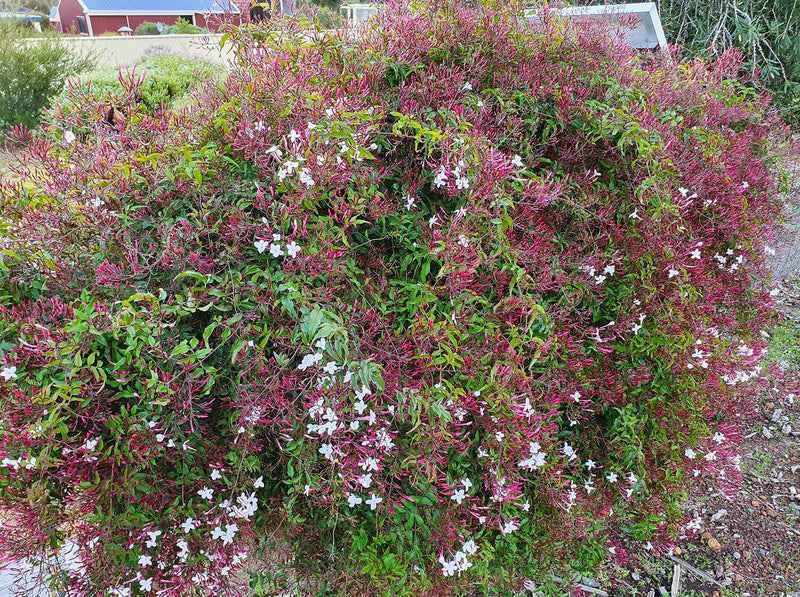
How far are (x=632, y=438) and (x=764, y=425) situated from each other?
1899 mm

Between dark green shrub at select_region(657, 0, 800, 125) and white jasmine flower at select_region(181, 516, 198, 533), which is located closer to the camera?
white jasmine flower at select_region(181, 516, 198, 533)

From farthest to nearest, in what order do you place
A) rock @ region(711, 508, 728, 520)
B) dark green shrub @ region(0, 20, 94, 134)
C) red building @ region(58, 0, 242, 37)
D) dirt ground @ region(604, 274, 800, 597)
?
1. red building @ region(58, 0, 242, 37)
2. dark green shrub @ region(0, 20, 94, 134)
3. rock @ region(711, 508, 728, 520)
4. dirt ground @ region(604, 274, 800, 597)

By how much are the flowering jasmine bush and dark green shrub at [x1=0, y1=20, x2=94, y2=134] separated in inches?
365

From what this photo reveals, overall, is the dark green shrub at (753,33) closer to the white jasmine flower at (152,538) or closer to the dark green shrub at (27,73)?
the white jasmine flower at (152,538)

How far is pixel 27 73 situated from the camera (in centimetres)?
918

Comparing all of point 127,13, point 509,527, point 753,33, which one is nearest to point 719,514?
point 509,527

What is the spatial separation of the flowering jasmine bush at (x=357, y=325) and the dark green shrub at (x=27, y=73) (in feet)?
30.5

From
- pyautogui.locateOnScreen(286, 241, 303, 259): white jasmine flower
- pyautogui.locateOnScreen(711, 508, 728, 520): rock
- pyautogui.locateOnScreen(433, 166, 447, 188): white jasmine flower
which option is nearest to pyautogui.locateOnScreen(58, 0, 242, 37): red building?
pyautogui.locateOnScreen(433, 166, 447, 188): white jasmine flower

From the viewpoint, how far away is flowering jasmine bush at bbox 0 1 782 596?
1.27m

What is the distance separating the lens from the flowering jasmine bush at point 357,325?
1.27 metres

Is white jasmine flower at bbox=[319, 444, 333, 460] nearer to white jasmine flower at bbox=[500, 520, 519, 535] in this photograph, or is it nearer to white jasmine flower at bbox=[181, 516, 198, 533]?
white jasmine flower at bbox=[181, 516, 198, 533]

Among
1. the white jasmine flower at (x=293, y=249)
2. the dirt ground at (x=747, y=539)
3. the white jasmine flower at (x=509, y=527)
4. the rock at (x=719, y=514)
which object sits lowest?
the rock at (x=719, y=514)

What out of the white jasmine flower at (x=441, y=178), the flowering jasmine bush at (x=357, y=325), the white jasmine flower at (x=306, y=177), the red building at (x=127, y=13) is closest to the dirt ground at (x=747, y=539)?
the flowering jasmine bush at (x=357, y=325)

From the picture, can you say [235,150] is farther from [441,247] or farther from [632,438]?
[632,438]
